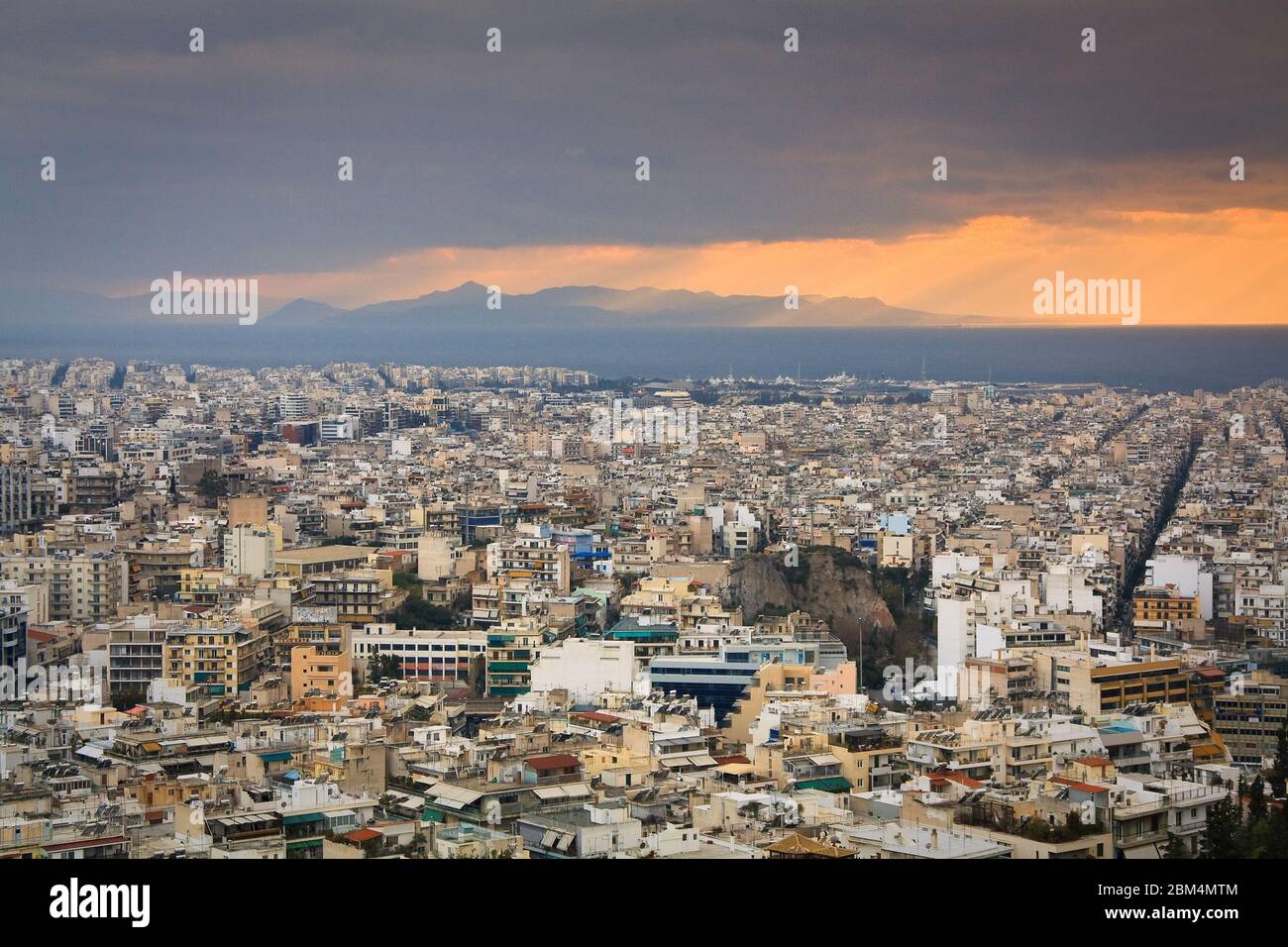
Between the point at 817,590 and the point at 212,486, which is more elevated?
the point at 212,486

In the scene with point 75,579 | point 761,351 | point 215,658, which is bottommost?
point 215,658

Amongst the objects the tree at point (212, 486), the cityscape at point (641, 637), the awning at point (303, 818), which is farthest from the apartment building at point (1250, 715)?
the tree at point (212, 486)

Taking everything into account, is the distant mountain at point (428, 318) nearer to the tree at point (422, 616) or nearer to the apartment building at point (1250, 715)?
the tree at point (422, 616)

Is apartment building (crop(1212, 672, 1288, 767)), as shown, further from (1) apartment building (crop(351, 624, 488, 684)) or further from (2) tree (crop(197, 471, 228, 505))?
(2) tree (crop(197, 471, 228, 505))

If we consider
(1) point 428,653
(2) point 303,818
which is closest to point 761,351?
(1) point 428,653

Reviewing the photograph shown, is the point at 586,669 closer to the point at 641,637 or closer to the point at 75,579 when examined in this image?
the point at 641,637
